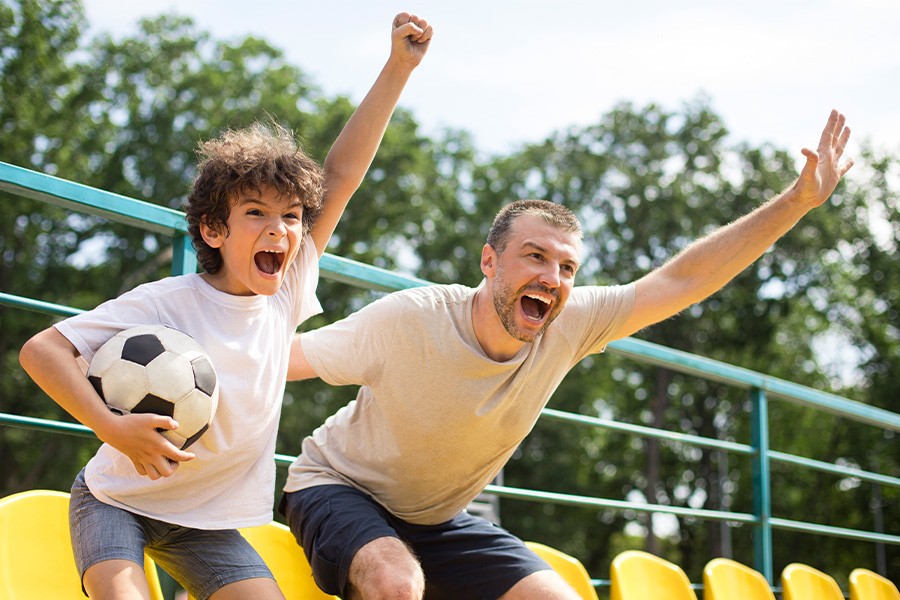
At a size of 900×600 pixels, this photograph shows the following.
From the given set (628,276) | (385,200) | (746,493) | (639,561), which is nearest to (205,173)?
(639,561)

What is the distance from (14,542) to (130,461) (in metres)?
0.30

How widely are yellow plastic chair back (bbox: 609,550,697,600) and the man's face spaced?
1.00 metres

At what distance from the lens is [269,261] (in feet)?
7.32

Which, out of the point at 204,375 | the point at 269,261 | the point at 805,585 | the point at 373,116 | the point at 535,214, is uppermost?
the point at 373,116

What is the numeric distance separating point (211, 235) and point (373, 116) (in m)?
0.60

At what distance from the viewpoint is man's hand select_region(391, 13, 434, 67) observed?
2.60 metres

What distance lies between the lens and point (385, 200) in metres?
23.1

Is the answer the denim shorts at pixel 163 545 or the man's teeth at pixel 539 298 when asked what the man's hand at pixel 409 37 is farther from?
the denim shorts at pixel 163 545

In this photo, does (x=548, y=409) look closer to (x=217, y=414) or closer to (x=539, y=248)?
(x=539, y=248)

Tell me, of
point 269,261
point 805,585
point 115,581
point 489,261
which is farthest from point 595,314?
point 805,585

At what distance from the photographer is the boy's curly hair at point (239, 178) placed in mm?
2215

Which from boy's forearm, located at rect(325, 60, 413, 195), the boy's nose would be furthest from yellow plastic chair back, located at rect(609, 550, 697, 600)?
the boy's nose

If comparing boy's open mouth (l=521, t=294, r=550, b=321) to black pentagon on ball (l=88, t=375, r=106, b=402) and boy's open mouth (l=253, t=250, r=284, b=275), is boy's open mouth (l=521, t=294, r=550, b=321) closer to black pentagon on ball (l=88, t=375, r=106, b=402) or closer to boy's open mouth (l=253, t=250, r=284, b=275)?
boy's open mouth (l=253, t=250, r=284, b=275)

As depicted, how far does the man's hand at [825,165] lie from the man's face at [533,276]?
0.70 m
